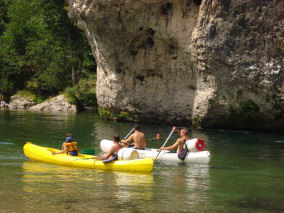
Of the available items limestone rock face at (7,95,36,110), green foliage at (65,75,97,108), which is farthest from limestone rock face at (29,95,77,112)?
limestone rock face at (7,95,36,110)

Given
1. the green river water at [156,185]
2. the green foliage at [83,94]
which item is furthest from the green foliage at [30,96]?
the green river water at [156,185]

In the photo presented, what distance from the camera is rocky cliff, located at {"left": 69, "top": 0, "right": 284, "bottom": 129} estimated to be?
26172 mm

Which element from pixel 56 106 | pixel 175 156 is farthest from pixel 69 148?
pixel 56 106

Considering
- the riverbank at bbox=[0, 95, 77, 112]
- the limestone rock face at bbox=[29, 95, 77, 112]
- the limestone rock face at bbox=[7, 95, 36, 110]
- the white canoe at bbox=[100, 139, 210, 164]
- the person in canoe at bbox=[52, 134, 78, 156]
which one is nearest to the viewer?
the person in canoe at bbox=[52, 134, 78, 156]

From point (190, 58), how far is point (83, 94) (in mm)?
16550

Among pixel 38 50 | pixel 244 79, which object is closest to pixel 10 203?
pixel 244 79

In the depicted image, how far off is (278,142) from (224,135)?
3340mm

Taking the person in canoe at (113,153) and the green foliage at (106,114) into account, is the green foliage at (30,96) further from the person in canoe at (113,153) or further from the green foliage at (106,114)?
the person in canoe at (113,153)

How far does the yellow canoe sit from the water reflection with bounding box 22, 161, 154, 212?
268mm

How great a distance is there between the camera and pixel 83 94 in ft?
143

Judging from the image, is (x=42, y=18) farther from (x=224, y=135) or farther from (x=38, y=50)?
(x=224, y=135)

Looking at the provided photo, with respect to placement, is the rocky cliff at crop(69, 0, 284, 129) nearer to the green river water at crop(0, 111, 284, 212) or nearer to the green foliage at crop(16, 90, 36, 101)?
the green river water at crop(0, 111, 284, 212)

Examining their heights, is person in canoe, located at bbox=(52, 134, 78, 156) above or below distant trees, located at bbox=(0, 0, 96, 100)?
below

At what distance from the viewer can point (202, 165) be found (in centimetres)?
1695
